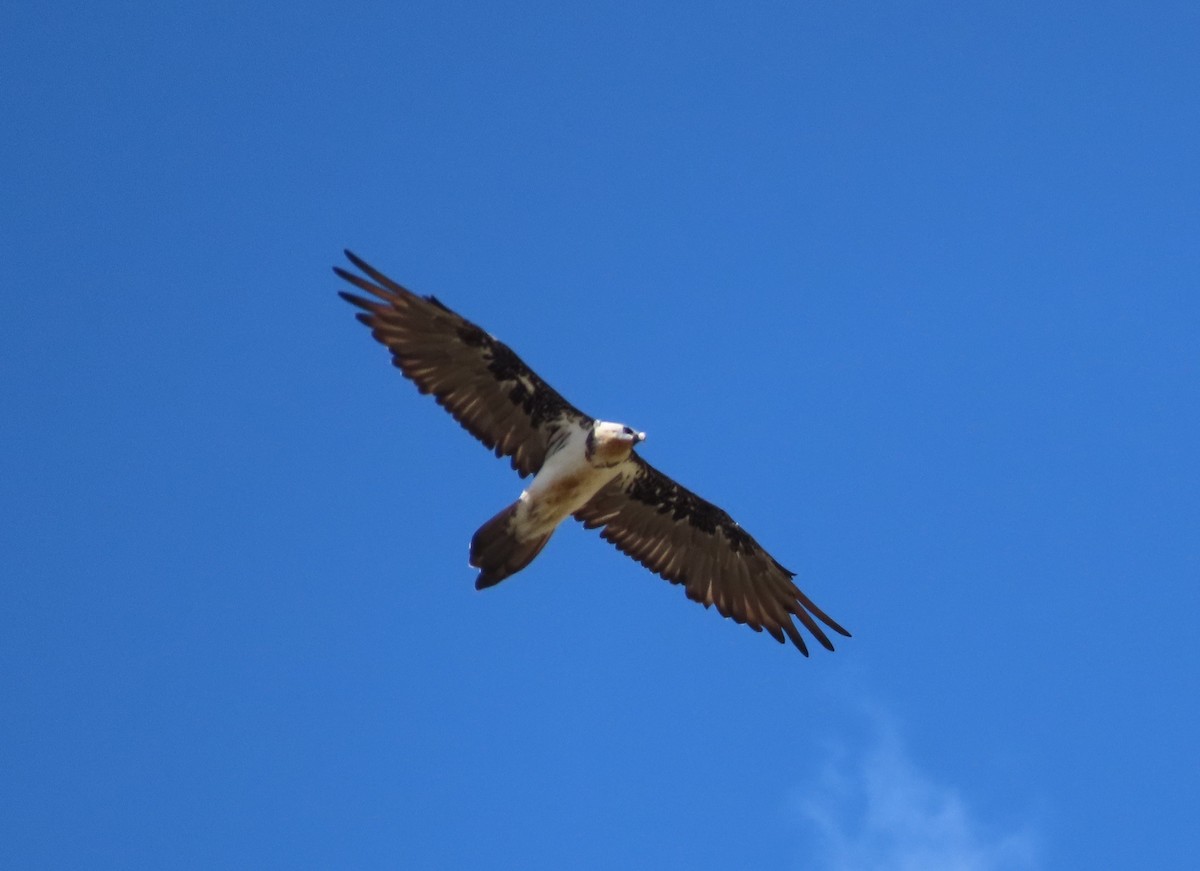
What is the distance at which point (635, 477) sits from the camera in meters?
23.8

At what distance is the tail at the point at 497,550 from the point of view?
21.8m

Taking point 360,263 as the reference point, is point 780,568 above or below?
above

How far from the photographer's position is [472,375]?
2267cm

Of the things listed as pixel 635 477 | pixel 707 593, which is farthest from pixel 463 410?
pixel 707 593

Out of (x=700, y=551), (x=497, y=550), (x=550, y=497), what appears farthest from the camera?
(x=700, y=551)

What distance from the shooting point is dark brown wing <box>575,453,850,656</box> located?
24.1 m

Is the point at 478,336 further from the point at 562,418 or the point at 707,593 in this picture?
the point at 707,593

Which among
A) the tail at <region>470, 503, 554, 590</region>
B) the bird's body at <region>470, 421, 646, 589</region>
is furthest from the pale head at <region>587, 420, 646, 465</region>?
the tail at <region>470, 503, 554, 590</region>

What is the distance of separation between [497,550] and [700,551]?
3.80 metres

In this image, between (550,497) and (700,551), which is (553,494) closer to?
(550,497)

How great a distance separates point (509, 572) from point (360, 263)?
3921 mm

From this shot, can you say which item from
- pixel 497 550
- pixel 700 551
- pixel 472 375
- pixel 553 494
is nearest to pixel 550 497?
pixel 553 494

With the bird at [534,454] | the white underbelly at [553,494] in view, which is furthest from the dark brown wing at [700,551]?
the white underbelly at [553,494]

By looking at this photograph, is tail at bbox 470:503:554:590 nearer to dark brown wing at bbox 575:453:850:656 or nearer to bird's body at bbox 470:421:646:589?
bird's body at bbox 470:421:646:589
